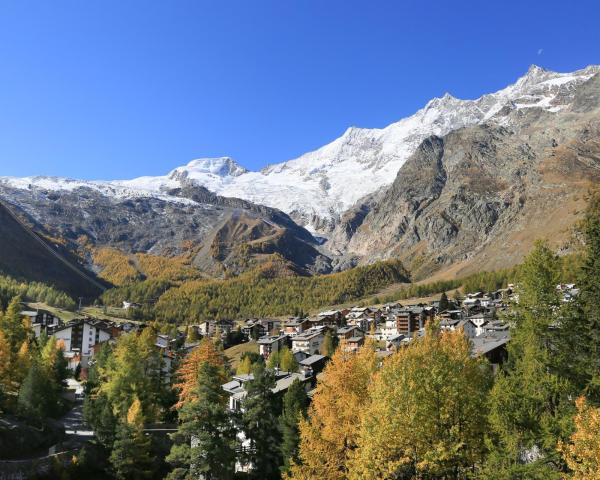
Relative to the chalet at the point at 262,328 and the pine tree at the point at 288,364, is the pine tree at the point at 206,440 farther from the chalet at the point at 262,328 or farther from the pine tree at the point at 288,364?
the chalet at the point at 262,328

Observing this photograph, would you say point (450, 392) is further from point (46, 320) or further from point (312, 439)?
point (46, 320)

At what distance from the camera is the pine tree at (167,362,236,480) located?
4159 cm

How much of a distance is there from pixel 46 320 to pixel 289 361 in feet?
375

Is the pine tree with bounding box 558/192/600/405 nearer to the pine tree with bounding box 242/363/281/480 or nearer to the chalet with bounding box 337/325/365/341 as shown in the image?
the pine tree with bounding box 242/363/281/480

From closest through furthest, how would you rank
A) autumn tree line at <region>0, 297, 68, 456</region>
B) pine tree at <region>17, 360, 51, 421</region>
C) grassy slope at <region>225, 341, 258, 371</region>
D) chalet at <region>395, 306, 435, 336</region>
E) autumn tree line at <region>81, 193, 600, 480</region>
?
autumn tree line at <region>81, 193, 600, 480</region>
pine tree at <region>17, 360, 51, 421</region>
autumn tree line at <region>0, 297, 68, 456</region>
grassy slope at <region>225, 341, 258, 371</region>
chalet at <region>395, 306, 435, 336</region>

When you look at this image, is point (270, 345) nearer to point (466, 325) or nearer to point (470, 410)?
point (466, 325)

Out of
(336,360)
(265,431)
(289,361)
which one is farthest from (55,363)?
(336,360)

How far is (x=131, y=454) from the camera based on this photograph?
5609cm

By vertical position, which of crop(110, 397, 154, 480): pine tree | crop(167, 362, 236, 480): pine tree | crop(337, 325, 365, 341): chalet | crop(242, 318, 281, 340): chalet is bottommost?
crop(110, 397, 154, 480): pine tree

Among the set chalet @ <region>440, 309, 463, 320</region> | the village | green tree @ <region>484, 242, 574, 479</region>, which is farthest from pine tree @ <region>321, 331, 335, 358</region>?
green tree @ <region>484, 242, 574, 479</region>

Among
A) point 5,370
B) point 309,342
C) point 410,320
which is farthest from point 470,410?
point 410,320

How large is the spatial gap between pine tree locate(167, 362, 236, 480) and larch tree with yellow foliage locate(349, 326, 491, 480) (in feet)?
44.8

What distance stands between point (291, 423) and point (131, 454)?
61.4ft

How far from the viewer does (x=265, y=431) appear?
2103 inches
